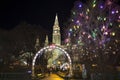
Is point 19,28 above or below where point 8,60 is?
above

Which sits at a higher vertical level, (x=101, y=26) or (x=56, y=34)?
(x=56, y=34)

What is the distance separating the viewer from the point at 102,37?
4612cm

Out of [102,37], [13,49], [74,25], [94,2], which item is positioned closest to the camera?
[102,37]

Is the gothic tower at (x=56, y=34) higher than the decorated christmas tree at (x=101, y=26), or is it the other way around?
the gothic tower at (x=56, y=34)

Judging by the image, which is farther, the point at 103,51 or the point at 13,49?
the point at 13,49

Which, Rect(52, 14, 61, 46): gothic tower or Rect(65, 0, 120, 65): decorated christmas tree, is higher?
Rect(52, 14, 61, 46): gothic tower

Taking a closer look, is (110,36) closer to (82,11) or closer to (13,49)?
(82,11)

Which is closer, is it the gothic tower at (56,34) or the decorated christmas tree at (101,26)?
the decorated christmas tree at (101,26)

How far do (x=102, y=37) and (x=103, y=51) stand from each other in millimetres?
2426

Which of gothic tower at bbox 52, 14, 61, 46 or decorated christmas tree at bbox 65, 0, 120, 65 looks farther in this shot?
gothic tower at bbox 52, 14, 61, 46

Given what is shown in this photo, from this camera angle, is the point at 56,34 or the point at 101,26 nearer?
the point at 101,26

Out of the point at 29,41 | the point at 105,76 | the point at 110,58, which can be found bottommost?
the point at 105,76

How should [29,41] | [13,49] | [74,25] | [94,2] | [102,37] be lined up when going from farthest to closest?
[29,41] → [13,49] → [74,25] → [94,2] → [102,37]

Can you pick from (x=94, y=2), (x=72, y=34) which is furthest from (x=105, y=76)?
(x=72, y=34)
